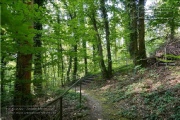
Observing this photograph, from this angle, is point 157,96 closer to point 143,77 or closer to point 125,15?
point 143,77

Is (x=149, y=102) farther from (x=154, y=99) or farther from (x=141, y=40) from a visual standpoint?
(x=141, y=40)

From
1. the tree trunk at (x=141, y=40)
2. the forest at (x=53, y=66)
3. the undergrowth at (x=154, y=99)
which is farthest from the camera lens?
the tree trunk at (x=141, y=40)

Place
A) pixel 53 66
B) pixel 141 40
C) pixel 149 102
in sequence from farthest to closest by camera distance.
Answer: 1. pixel 141 40
2. pixel 149 102
3. pixel 53 66

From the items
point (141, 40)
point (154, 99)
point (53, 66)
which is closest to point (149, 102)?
point (154, 99)

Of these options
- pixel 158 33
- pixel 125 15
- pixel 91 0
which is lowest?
pixel 158 33

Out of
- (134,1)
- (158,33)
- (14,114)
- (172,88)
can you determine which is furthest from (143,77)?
(14,114)

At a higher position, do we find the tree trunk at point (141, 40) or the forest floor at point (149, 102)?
the tree trunk at point (141, 40)

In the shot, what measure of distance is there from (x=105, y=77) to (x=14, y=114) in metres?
10.6

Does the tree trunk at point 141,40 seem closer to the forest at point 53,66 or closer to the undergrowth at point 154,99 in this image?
the forest at point 53,66

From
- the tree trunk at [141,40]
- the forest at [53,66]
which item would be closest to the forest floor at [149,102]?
the forest at [53,66]

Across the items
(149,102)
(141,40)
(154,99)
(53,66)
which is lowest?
(149,102)

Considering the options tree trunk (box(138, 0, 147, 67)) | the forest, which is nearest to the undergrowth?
the forest

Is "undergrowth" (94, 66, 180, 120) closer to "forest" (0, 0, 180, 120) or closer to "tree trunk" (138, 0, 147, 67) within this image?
"forest" (0, 0, 180, 120)

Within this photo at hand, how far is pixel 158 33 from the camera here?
15.6 metres
